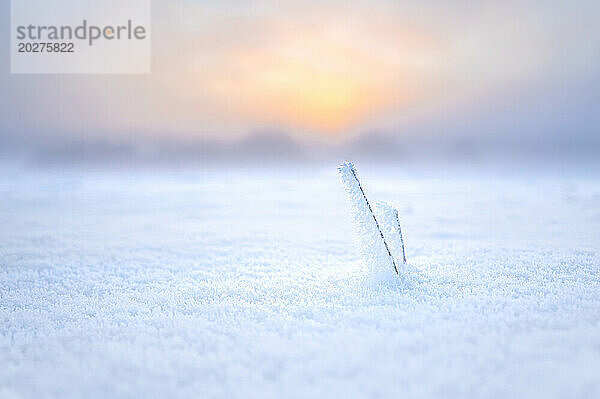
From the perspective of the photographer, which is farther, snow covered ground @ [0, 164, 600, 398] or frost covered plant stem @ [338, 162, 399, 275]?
frost covered plant stem @ [338, 162, 399, 275]

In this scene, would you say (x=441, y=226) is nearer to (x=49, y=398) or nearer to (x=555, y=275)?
(x=555, y=275)

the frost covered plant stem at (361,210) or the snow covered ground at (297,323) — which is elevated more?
the frost covered plant stem at (361,210)

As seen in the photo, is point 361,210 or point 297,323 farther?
point 361,210

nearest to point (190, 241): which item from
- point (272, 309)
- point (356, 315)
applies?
point (272, 309)

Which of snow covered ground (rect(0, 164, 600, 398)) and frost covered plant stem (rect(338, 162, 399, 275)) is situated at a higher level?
frost covered plant stem (rect(338, 162, 399, 275))

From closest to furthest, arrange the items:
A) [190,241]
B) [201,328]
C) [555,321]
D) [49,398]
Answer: [49,398] < [555,321] < [201,328] < [190,241]

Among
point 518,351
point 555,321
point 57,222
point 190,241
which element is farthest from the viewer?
point 57,222

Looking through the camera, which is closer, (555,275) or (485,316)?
(485,316)

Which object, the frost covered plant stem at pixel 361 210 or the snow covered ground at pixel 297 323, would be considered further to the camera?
the frost covered plant stem at pixel 361 210
